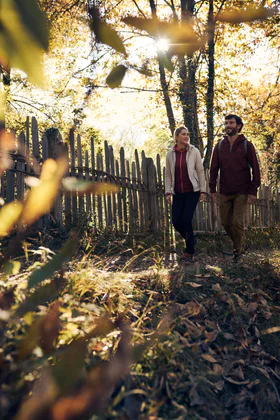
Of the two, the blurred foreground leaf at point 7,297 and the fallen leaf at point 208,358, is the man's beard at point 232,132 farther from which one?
the blurred foreground leaf at point 7,297

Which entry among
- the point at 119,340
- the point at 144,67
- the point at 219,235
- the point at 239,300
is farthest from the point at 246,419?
the point at 219,235

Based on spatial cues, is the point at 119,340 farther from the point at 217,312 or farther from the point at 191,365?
the point at 217,312

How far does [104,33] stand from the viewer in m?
0.89

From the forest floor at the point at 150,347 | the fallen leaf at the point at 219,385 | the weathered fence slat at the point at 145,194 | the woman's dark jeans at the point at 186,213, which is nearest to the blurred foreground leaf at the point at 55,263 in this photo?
the forest floor at the point at 150,347

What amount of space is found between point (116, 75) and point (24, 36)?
0.30 m

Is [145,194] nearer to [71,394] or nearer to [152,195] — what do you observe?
[152,195]

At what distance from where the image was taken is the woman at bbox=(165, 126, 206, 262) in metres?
5.68

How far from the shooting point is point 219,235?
1005 centimetres

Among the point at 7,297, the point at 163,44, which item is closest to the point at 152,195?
the point at 7,297

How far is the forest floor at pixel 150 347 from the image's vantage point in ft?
5.79

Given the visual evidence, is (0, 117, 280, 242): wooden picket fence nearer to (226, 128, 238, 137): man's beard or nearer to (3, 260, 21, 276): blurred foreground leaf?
(226, 128, 238, 137): man's beard

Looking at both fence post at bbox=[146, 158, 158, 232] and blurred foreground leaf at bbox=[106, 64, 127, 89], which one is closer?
blurred foreground leaf at bbox=[106, 64, 127, 89]

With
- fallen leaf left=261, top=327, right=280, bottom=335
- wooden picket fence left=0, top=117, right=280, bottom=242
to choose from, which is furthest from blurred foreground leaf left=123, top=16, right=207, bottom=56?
wooden picket fence left=0, top=117, right=280, bottom=242

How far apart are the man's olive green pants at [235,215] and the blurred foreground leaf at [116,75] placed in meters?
4.93
